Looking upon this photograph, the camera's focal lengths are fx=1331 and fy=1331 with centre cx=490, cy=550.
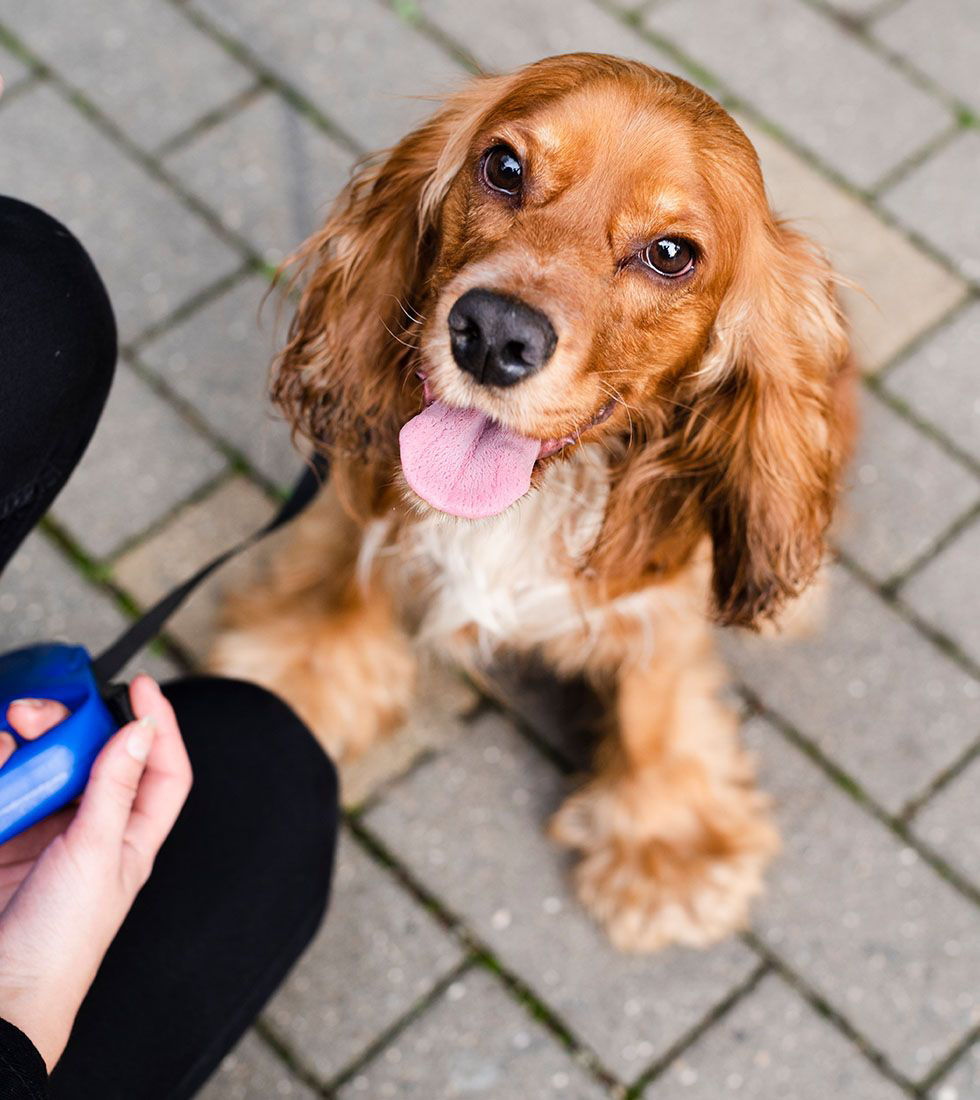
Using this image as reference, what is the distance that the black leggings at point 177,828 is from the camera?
2.00 meters

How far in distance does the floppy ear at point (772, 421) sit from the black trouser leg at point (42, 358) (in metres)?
1.00

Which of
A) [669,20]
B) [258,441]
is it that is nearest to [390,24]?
[669,20]

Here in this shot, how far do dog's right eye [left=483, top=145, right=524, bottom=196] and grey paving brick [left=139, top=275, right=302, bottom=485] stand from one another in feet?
3.97

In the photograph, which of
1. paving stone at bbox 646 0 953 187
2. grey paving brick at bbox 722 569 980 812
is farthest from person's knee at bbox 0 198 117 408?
paving stone at bbox 646 0 953 187

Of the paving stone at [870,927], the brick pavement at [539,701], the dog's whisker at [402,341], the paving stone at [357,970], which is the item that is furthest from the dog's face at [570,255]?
the paving stone at [870,927]

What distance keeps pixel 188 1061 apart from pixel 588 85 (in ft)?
5.10

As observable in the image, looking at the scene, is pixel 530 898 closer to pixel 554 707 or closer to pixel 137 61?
pixel 554 707

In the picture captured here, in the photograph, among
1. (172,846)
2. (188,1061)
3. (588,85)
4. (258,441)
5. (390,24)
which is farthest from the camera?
(390,24)

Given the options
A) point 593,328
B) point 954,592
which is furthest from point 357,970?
point 954,592

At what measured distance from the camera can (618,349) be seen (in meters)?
1.90

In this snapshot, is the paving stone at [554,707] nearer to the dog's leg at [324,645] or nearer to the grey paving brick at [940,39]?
the dog's leg at [324,645]

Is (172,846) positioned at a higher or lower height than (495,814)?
higher

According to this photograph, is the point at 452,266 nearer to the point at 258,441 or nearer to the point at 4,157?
the point at 258,441

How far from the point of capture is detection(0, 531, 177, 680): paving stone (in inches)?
112
